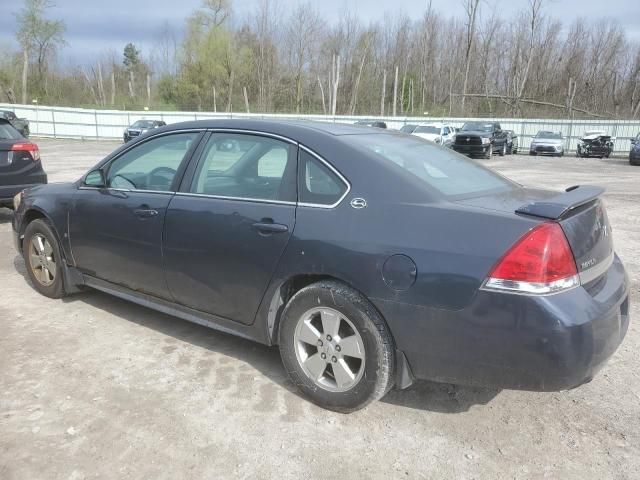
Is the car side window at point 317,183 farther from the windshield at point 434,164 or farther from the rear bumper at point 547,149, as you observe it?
the rear bumper at point 547,149

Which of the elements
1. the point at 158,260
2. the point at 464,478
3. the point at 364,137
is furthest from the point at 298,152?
the point at 464,478

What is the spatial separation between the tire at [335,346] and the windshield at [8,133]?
6505 millimetres

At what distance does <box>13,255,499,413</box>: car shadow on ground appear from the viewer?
10.0ft

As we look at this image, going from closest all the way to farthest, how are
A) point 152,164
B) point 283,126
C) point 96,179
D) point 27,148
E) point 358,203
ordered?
point 358,203 → point 283,126 → point 152,164 → point 96,179 → point 27,148

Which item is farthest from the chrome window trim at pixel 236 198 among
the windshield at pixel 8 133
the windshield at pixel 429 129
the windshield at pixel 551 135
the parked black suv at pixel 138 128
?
the windshield at pixel 551 135

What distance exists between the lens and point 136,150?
396cm

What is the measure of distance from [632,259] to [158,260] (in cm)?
550

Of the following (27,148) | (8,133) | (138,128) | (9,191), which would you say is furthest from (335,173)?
(138,128)

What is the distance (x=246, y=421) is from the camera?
2.82 m

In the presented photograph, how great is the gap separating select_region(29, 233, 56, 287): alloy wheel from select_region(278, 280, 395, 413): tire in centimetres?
255

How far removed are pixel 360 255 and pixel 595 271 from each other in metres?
1.16

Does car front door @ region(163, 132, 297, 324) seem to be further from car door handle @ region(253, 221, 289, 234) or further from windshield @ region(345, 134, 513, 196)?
windshield @ region(345, 134, 513, 196)

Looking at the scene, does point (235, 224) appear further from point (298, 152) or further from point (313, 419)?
point (313, 419)

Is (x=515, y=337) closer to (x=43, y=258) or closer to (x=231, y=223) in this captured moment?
(x=231, y=223)
